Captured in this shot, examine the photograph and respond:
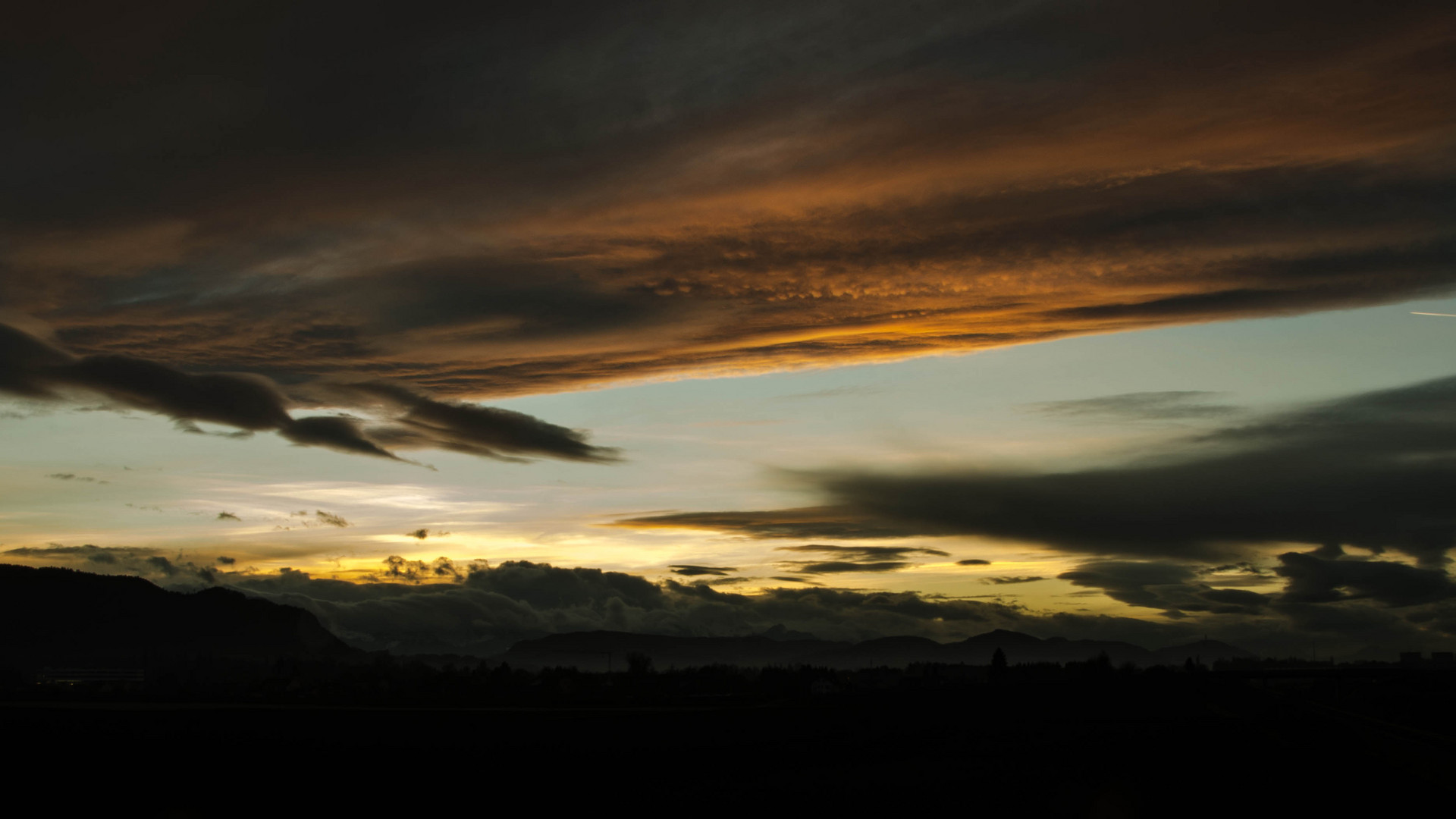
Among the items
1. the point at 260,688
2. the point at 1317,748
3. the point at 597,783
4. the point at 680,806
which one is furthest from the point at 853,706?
the point at 260,688

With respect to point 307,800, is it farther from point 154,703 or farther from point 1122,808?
point 154,703

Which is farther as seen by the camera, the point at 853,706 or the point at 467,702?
the point at 467,702

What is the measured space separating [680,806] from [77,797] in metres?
18.1

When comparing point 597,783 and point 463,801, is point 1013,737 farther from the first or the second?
point 463,801

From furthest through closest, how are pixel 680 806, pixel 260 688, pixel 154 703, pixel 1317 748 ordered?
pixel 260 688 → pixel 154 703 → pixel 1317 748 → pixel 680 806

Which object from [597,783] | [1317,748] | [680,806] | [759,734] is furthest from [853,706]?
[680,806]

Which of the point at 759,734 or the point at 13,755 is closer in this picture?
the point at 13,755

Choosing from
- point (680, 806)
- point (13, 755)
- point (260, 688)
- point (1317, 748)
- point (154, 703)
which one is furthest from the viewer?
point (260, 688)

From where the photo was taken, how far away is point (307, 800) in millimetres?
32219

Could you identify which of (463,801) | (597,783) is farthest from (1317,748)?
(463,801)

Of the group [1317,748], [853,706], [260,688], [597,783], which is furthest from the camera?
[260,688]

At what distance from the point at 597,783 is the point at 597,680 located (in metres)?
134

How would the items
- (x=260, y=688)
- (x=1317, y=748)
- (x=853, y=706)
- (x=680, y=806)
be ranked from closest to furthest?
(x=680, y=806), (x=1317, y=748), (x=853, y=706), (x=260, y=688)

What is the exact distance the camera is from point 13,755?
46.6 metres
